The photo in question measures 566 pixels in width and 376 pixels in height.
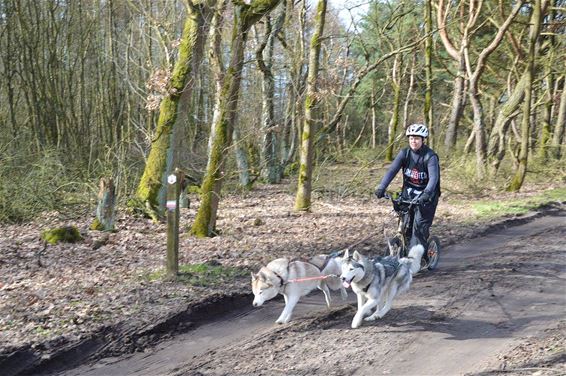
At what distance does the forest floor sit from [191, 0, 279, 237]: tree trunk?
1.94 feet

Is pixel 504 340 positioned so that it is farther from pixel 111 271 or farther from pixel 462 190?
pixel 462 190

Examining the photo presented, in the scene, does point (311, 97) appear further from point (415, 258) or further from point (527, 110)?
point (527, 110)

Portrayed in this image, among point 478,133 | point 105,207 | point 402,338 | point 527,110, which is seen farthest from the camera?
point 478,133

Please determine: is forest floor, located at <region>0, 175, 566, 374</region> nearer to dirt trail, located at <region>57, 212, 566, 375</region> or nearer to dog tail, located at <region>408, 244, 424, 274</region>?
dirt trail, located at <region>57, 212, 566, 375</region>

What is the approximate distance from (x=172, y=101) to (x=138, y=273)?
580 centimetres

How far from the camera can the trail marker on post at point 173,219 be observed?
26.7 feet

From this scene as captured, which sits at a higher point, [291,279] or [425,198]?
[425,198]

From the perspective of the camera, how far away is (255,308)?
7832 mm

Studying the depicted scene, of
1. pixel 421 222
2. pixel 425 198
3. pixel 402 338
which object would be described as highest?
pixel 425 198

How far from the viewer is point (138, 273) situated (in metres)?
8.92

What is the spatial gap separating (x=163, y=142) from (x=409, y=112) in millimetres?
29692

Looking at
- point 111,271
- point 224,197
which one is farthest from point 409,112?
point 111,271

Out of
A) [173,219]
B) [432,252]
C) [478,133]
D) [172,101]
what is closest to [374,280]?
[173,219]

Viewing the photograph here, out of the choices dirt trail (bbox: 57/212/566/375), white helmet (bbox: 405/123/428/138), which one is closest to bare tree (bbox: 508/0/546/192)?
dirt trail (bbox: 57/212/566/375)
